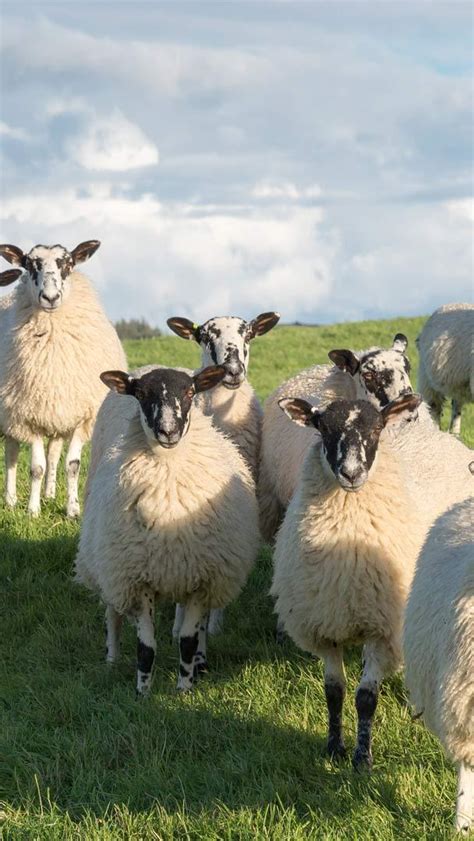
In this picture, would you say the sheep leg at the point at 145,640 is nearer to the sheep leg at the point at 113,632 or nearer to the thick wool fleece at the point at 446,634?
the sheep leg at the point at 113,632

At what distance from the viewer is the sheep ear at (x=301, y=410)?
19.9ft

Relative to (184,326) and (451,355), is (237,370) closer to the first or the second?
(184,326)

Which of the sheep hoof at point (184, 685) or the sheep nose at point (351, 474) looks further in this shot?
the sheep hoof at point (184, 685)

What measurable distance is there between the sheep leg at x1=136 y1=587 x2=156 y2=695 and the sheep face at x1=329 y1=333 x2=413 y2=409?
192cm

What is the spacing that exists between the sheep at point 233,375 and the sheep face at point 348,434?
2306mm

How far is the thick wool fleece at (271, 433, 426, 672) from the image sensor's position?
19.4 feet

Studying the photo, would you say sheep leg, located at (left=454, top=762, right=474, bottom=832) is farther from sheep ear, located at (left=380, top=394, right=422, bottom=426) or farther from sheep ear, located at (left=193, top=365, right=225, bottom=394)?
sheep ear, located at (left=193, top=365, right=225, bottom=394)

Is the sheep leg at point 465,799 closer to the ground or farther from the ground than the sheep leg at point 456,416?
closer to the ground

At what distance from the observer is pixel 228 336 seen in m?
8.47

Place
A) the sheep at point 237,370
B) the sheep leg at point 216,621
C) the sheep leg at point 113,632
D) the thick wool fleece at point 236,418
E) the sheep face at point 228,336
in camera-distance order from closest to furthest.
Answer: the sheep leg at point 113,632
the sheep leg at point 216,621
the sheep face at point 228,336
the sheep at point 237,370
the thick wool fleece at point 236,418

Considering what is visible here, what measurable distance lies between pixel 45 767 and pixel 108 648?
66.4 inches

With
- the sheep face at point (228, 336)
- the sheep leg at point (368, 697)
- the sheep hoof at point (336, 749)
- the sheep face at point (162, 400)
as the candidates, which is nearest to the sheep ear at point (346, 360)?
the sheep face at point (228, 336)

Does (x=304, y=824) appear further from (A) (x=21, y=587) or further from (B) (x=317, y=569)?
(A) (x=21, y=587)

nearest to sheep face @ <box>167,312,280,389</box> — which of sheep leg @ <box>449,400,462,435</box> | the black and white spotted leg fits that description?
the black and white spotted leg
